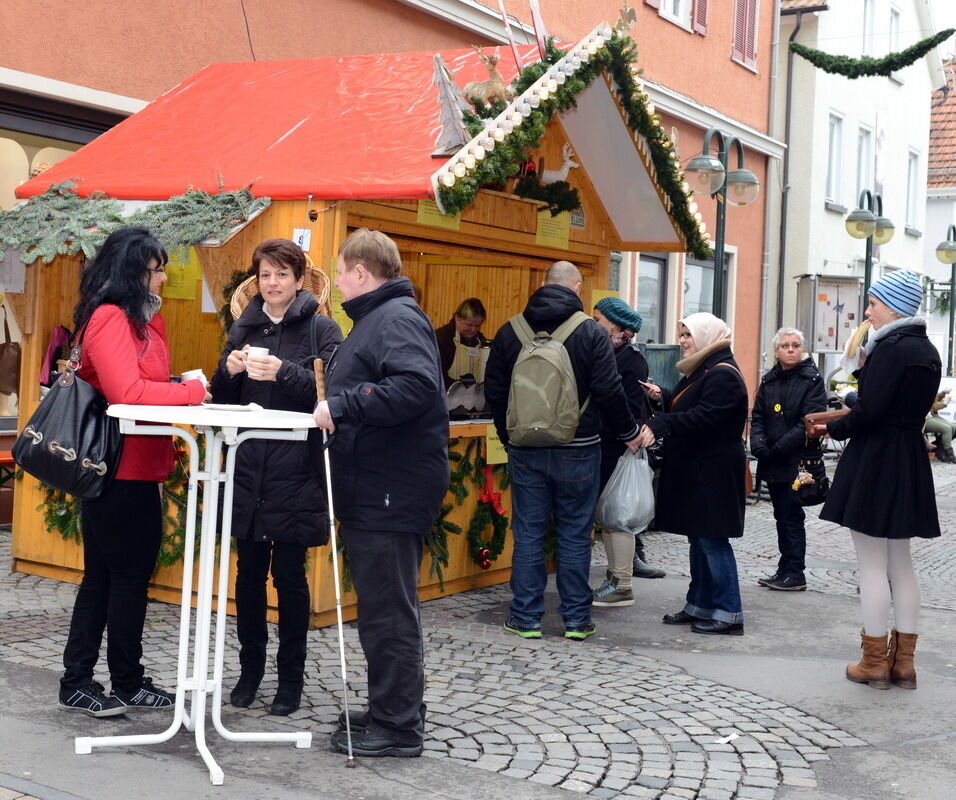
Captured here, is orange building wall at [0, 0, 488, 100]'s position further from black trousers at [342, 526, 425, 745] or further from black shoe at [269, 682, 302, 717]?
black trousers at [342, 526, 425, 745]

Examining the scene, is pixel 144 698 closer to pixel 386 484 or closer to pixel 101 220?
pixel 386 484

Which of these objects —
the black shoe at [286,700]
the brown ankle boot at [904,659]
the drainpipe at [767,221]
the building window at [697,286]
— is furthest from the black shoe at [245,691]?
the drainpipe at [767,221]

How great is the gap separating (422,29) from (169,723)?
8497 millimetres

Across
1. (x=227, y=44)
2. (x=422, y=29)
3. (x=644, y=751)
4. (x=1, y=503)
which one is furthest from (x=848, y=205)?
(x=644, y=751)

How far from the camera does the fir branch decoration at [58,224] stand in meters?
6.58

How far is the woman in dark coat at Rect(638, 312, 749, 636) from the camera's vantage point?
6.82 metres

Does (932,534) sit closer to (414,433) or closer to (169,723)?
A: (414,433)

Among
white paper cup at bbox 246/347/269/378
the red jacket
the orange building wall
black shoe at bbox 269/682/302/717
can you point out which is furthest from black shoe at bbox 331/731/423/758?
the orange building wall

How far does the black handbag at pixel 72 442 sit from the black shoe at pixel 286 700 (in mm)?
1057

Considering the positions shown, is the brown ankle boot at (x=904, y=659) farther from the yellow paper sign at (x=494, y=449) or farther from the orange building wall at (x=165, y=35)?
the orange building wall at (x=165, y=35)

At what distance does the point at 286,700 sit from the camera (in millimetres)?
5000

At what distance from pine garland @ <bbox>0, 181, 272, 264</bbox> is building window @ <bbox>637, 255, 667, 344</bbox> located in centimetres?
976

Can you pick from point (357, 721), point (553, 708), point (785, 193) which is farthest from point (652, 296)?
point (357, 721)

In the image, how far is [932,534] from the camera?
19.0 ft
